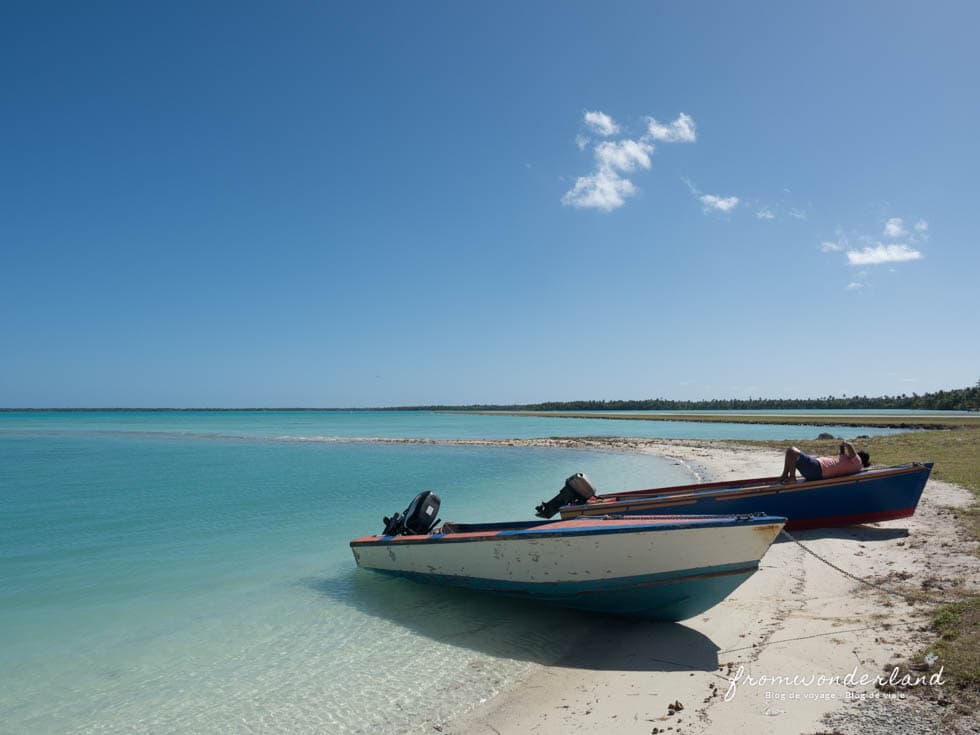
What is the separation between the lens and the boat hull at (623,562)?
650cm

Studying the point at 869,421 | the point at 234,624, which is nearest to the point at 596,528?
the point at 234,624

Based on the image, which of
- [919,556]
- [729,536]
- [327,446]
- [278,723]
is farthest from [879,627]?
[327,446]

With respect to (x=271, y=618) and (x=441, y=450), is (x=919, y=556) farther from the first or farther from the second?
(x=441, y=450)

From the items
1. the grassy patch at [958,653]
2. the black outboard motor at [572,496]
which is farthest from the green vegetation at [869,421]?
the grassy patch at [958,653]

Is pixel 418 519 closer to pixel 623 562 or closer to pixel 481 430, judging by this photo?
pixel 623 562

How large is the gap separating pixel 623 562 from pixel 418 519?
14.1 ft

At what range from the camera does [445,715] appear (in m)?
5.41

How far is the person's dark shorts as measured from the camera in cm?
1132

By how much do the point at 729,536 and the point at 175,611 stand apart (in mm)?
8021

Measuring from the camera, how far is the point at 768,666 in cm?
548

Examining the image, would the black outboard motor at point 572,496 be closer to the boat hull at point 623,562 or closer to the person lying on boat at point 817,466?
the boat hull at point 623,562

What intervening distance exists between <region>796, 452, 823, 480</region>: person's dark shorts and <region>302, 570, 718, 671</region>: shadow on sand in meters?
6.02

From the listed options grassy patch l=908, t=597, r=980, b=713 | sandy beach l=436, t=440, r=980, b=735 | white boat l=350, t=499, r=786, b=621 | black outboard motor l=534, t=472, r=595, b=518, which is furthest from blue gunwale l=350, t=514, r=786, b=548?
black outboard motor l=534, t=472, r=595, b=518

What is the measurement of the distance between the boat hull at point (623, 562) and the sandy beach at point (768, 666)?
0.43 m
